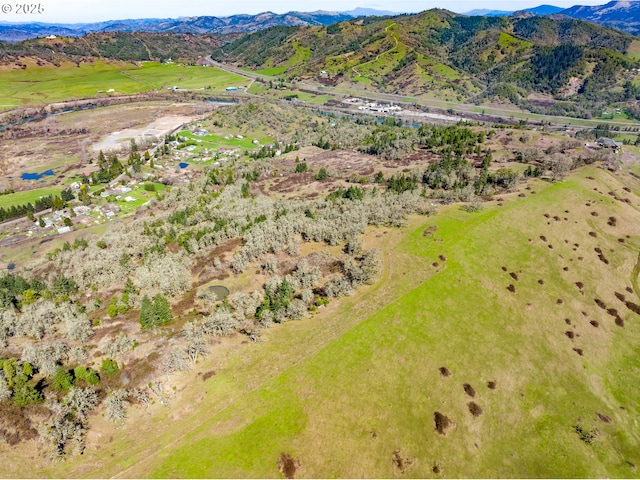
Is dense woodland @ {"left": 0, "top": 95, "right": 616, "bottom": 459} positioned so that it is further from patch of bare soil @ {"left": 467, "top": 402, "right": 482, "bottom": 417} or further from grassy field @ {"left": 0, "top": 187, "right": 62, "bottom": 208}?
patch of bare soil @ {"left": 467, "top": 402, "right": 482, "bottom": 417}

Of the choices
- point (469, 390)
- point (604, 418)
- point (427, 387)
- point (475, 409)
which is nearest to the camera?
point (475, 409)

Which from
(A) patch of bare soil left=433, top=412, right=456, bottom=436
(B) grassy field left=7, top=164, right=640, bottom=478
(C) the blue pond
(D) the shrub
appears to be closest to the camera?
(B) grassy field left=7, top=164, right=640, bottom=478

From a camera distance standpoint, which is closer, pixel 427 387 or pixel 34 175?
pixel 427 387

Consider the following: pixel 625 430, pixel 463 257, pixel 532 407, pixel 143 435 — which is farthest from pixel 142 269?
pixel 625 430

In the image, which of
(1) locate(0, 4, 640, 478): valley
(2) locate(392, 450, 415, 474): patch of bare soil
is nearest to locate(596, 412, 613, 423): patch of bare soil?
(1) locate(0, 4, 640, 478): valley

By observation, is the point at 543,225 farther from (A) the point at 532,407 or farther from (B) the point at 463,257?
(A) the point at 532,407

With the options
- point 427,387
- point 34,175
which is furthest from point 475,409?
point 34,175

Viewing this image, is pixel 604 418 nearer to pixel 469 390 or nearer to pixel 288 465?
pixel 469 390
